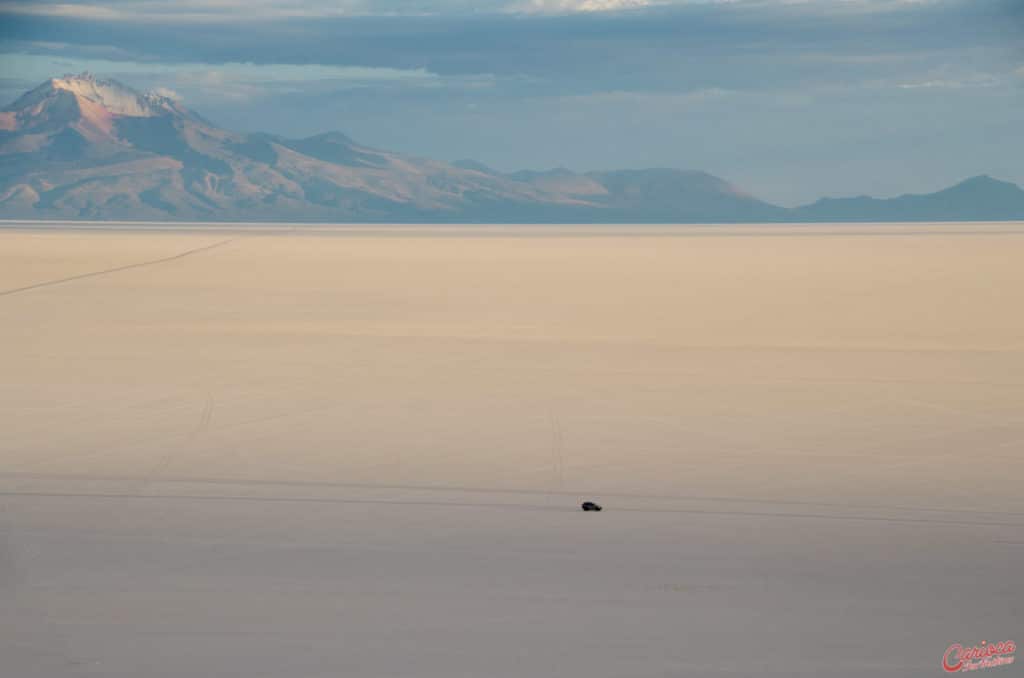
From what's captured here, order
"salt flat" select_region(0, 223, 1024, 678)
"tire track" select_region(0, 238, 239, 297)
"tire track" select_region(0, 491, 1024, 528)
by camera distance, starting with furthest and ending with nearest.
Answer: "tire track" select_region(0, 238, 239, 297), "tire track" select_region(0, 491, 1024, 528), "salt flat" select_region(0, 223, 1024, 678)

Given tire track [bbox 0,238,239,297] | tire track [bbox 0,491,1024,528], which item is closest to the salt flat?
tire track [bbox 0,491,1024,528]

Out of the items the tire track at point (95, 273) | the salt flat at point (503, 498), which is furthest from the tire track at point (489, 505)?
the tire track at point (95, 273)

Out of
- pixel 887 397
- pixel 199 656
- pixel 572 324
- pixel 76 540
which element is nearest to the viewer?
pixel 199 656

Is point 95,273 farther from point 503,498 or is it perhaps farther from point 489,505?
point 489,505

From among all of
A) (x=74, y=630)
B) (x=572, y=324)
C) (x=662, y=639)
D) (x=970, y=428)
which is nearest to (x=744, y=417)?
(x=970, y=428)

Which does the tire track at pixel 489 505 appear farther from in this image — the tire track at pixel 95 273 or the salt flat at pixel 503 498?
the tire track at pixel 95 273

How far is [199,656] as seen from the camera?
6020mm

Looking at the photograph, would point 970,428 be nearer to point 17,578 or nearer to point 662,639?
point 662,639

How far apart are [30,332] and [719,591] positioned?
54.4ft

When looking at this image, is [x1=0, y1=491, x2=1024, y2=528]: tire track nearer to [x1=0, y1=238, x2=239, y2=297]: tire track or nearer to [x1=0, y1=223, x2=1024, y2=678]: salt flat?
[x1=0, y1=223, x2=1024, y2=678]: salt flat

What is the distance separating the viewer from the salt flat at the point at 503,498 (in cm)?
631

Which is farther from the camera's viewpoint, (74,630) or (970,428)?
(970,428)

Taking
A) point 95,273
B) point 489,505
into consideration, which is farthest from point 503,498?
point 95,273

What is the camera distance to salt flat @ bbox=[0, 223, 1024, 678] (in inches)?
249
